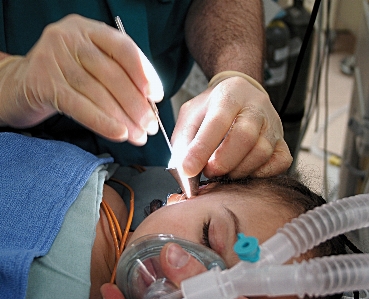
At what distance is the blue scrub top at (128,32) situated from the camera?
1.38 metres

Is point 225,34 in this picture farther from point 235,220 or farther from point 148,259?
point 148,259

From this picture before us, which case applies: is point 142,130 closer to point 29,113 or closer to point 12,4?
point 29,113

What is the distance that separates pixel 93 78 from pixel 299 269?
2.08 feet

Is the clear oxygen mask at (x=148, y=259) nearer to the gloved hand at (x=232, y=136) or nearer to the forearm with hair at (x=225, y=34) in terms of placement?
the gloved hand at (x=232, y=136)

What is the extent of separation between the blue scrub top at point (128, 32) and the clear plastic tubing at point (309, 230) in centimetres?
89

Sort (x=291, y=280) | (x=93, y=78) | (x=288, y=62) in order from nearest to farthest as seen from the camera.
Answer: (x=291, y=280), (x=93, y=78), (x=288, y=62)

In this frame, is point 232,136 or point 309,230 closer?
point 309,230

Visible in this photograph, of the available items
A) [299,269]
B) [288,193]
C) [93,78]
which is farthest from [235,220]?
[93,78]

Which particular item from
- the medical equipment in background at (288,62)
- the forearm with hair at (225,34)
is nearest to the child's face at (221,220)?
the forearm with hair at (225,34)

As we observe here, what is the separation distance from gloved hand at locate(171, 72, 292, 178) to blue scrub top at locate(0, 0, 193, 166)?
381 millimetres

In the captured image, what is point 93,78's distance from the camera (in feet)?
3.43

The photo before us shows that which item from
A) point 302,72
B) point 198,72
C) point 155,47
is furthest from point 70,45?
point 302,72

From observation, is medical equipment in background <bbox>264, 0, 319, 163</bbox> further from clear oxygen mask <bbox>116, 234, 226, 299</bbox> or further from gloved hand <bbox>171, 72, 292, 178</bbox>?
clear oxygen mask <bbox>116, 234, 226, 299</bbox>

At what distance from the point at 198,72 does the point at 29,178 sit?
141cm
